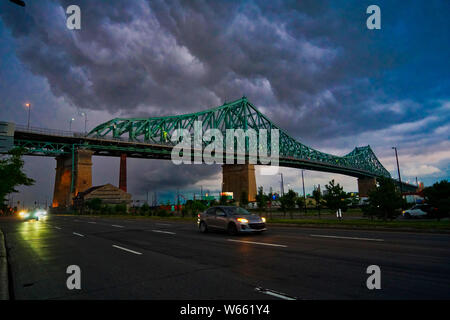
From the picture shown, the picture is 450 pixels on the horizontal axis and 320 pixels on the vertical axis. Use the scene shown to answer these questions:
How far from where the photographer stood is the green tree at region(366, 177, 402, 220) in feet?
61.1

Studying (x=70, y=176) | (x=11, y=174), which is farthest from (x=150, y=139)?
(x=11, y=174)

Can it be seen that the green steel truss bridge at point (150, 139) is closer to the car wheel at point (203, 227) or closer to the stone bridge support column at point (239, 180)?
the stone bridge support column at point (239, 180)

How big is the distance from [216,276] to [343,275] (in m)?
2.53

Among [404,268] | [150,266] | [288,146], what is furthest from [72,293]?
[288,146]

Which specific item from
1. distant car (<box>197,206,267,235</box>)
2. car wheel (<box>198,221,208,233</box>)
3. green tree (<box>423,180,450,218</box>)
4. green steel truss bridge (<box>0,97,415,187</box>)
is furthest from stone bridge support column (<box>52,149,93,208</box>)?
green tree (<box>423,180,450,218</box>)

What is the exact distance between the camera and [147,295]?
15.4 feet

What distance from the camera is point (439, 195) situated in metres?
18.3

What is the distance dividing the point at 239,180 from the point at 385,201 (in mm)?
69157

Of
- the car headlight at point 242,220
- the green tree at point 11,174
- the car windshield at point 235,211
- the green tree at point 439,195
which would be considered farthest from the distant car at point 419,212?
the green tree at point 11,174

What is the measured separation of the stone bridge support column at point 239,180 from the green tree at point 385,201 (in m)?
63.1

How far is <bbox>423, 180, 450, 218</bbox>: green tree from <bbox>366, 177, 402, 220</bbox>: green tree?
5.89ft

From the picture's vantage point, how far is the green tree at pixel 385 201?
18.6 metres

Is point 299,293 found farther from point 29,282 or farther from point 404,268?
point 29,282

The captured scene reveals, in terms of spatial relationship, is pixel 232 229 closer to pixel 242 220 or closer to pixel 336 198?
pixel 242 220
